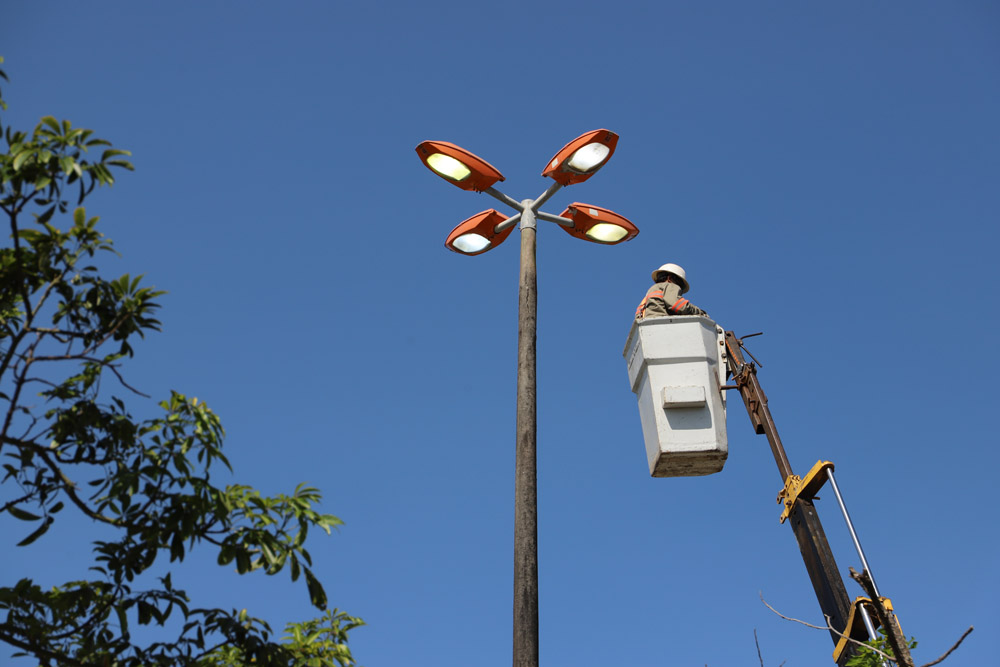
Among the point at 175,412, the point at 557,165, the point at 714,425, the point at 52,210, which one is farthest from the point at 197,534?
the point at 714,425

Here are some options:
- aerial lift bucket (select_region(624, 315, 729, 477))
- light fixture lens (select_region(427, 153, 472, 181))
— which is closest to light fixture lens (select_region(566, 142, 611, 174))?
light fixture lens (select_region(427, 153, 472, 181))

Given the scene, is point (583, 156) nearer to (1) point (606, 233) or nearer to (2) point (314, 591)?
(1) point (606, 233)

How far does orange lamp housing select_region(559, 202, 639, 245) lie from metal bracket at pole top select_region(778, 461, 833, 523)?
270 centimetres

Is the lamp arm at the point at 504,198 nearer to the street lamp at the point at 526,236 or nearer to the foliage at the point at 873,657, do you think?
the street lamp at the point at 526,236

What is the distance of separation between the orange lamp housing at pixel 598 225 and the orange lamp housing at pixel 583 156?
0.35 m

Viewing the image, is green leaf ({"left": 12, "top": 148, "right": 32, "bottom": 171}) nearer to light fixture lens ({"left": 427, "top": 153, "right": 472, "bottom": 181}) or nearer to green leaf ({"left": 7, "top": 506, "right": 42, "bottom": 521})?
green leaf ({"left": 7, "top": 506, "right": 42, "bottom": 521})

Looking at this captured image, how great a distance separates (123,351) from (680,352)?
4.24m

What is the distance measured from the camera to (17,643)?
3.69m

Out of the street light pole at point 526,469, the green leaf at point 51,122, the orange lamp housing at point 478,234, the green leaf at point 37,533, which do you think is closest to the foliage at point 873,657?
the street light pole at point 526,469

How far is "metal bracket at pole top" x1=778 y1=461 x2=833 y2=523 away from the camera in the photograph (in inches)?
285

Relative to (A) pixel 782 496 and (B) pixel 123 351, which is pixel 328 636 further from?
(A) pixel 782 496

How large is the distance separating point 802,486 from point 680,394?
6.13 ft

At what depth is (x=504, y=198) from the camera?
6113 millimetres

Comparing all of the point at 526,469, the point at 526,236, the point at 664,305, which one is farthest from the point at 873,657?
the point at 526,236
